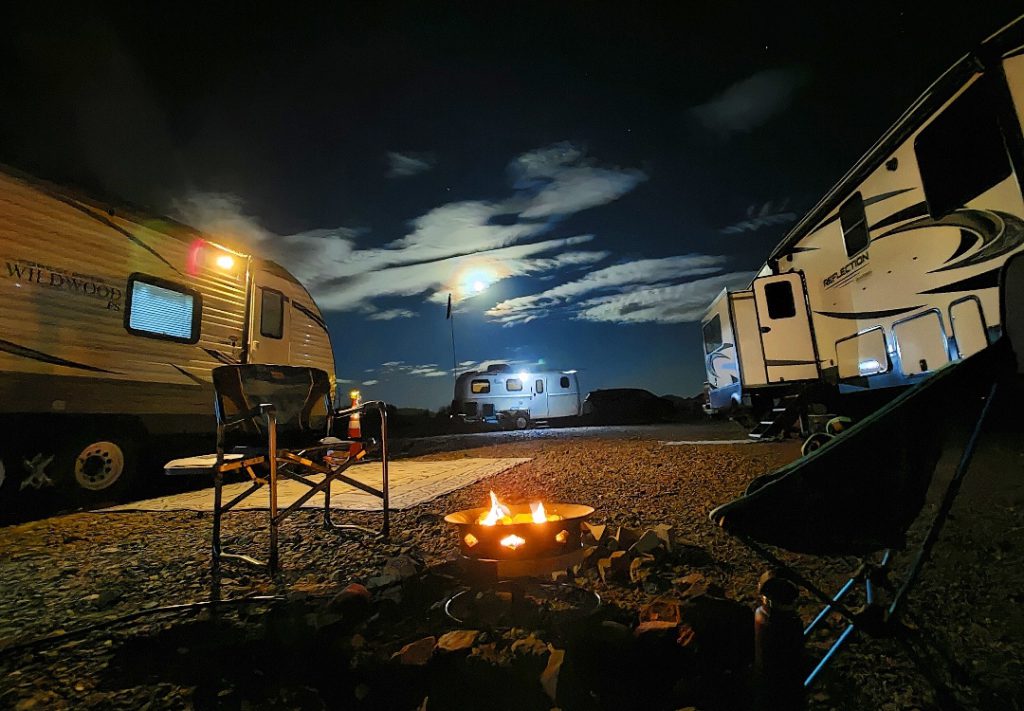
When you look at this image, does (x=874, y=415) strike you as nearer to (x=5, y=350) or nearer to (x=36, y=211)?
(x=5, y=350)

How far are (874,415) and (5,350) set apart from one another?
6.71m

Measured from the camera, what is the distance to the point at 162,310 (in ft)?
20.0

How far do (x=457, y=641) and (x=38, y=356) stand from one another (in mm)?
5583

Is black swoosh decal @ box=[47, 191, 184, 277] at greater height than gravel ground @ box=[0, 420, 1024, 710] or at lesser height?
greater

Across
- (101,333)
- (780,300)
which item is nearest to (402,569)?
(101,333)

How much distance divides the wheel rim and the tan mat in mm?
516

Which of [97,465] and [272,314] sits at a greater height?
[272,314]

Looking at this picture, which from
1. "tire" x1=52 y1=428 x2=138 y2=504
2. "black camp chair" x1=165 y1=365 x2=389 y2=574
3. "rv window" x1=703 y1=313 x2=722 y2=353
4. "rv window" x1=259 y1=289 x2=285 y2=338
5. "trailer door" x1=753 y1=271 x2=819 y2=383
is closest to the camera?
"black camp chair" x1=165 y1=365 x2=389 y2=574

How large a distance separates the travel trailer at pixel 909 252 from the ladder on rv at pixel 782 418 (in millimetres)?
439

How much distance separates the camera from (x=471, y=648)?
185cm

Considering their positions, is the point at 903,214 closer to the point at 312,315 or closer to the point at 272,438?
the point at 272,438

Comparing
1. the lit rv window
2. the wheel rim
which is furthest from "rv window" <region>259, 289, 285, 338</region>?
the wheel rim

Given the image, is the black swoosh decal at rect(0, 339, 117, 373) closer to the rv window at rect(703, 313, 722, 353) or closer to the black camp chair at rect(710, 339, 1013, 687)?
the black camp chair at rect(710, 339, 1013, 687)

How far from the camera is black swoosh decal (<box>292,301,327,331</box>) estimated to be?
26.8 ft
